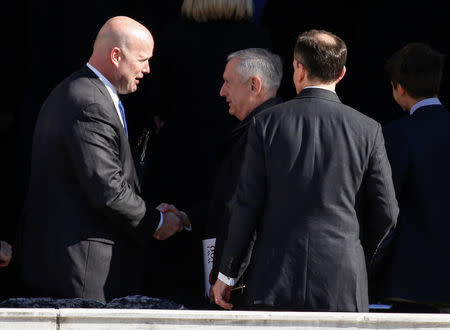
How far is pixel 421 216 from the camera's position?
4.35m

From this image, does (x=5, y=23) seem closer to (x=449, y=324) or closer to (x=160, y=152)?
(x=160, y=152)

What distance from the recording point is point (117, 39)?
427 centimetres

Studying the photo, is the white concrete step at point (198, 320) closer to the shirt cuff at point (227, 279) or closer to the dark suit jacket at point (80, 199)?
the shirt cuff at point (227, 279)

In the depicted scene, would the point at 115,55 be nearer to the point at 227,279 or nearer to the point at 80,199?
the point at 80,199

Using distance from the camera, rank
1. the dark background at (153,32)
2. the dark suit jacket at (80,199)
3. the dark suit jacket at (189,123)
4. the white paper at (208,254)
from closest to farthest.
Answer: the dark suit jacket at (80,199)
the white paper at (208,254)
the dark suit jacket at (189,123)
the dark background at (153,32)

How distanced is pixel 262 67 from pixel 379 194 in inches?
33.6

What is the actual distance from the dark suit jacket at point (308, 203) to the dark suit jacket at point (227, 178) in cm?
26

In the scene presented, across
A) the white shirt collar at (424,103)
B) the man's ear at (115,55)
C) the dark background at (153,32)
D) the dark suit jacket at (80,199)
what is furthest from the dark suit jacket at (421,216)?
the dark background at (153,32)

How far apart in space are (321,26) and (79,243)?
7.08 feet

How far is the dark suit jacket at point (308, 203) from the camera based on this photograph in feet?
12.6

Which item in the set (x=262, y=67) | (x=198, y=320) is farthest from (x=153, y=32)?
(x=198, y=320)

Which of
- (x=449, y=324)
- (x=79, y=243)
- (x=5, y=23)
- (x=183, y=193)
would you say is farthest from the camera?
(x=5, y=23)

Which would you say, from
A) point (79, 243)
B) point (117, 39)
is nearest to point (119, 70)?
point (117, 39)

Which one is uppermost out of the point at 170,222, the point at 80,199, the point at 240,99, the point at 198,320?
the point at 240,99
